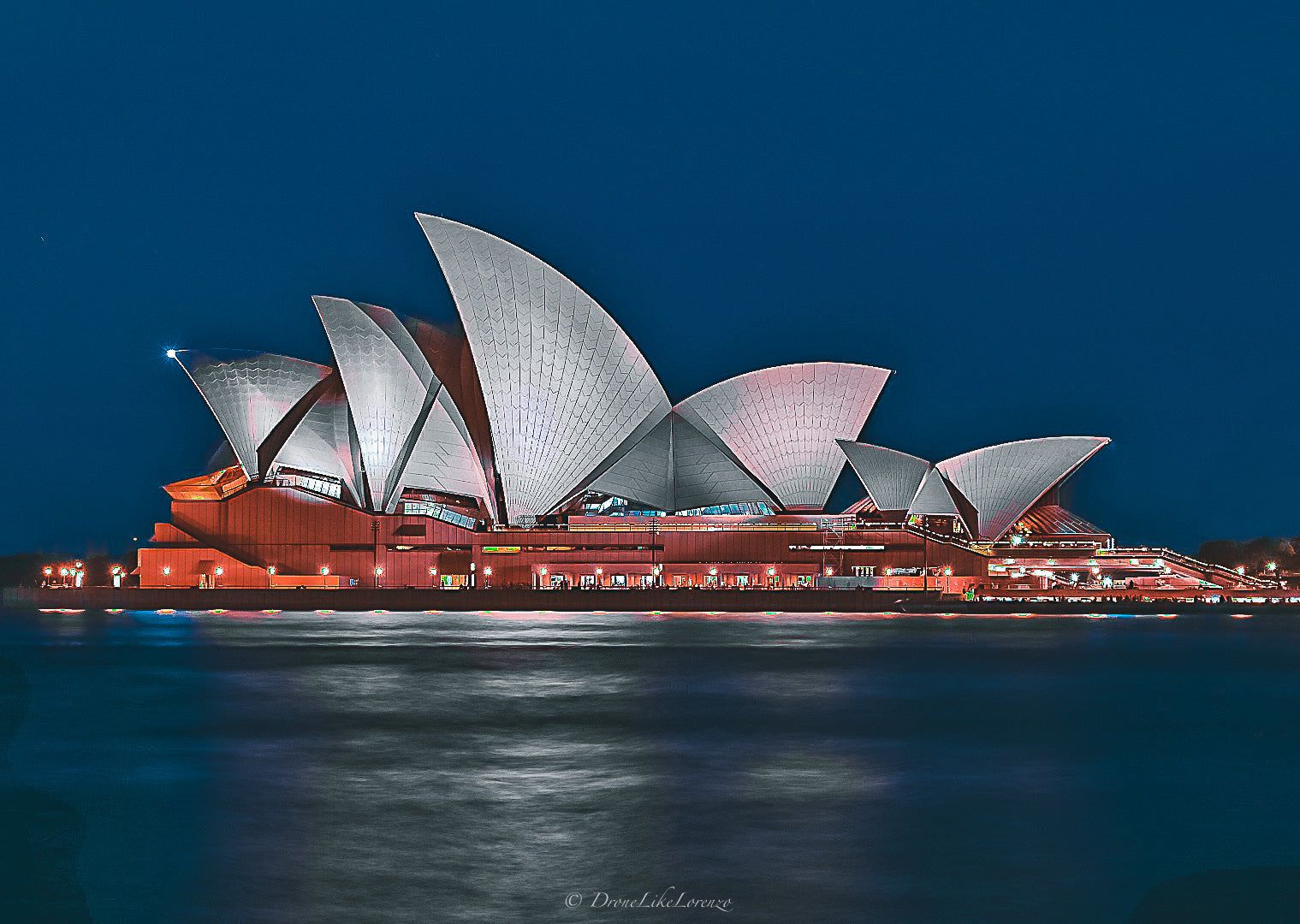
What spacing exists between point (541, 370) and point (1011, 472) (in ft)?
114

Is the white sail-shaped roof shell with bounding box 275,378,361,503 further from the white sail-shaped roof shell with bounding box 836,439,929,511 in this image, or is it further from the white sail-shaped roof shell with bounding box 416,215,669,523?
the white sail-shaped roof shell with bounding box 836,439,929,511

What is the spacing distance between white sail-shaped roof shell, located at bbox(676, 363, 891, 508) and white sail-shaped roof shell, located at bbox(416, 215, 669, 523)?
5.01 metres

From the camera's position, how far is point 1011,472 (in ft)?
281

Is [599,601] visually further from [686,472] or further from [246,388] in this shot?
[246,388]

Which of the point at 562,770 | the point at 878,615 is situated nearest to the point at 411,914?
the point at 562,770

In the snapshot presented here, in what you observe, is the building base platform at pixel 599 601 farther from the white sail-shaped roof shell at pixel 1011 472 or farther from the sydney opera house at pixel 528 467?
the white sail-shaped roof shell at pixel 1011 472

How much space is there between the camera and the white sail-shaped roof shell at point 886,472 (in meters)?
79.1

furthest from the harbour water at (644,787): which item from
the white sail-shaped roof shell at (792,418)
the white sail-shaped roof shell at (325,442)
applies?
the white sail-shaped roof shell at (792,418)

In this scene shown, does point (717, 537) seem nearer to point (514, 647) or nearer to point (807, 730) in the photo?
point (514, 647)

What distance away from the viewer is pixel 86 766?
19906 mm

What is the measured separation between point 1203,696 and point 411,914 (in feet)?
74.9

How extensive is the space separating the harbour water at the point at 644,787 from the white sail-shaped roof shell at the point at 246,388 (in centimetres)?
3193

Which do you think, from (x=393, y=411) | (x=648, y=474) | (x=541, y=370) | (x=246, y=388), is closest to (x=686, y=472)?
(x=648, y=474)

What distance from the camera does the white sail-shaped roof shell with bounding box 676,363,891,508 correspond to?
76.7 m
